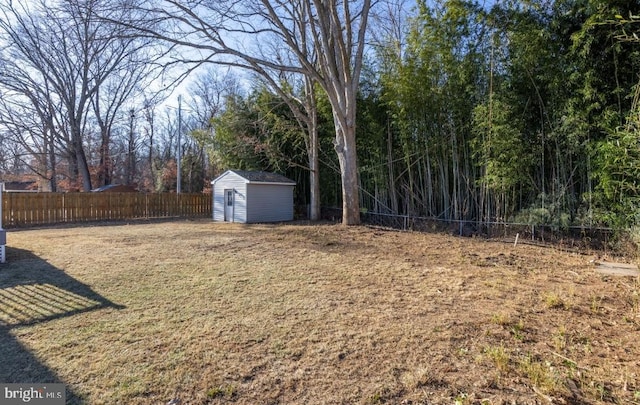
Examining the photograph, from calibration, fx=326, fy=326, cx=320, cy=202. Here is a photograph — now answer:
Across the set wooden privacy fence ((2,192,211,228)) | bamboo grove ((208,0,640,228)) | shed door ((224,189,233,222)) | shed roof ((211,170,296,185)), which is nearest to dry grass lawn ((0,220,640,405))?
bamboo grove ((208,0,640,228))

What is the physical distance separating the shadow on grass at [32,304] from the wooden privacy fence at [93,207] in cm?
629

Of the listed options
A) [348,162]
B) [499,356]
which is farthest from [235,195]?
[499,356]

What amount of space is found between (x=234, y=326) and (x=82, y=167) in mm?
16554

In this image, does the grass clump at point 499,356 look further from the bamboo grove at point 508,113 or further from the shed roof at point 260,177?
the shed roof at point 260,177

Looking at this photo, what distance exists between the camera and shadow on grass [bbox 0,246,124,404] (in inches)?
70.9

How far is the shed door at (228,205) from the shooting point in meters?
10.2

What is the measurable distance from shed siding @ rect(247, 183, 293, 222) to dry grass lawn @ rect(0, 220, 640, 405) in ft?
17.7

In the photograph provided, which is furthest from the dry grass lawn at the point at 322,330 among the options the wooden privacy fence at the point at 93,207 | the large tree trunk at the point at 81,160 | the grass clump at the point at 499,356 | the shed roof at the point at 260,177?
the large tree trunk at the point at 81,160

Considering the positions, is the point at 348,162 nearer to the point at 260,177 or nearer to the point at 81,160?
the point at 260,177

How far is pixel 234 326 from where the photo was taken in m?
2.38

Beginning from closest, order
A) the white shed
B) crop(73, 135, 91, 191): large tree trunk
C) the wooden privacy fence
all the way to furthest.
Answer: the wooden privacy fence
the white shed
crop(73, 135, 91, 191): large tree trunk

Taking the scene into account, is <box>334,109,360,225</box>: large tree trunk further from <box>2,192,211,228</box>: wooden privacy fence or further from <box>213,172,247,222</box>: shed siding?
<box>2,192,211,228</box>: wooden privacy fence

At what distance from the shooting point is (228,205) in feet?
33.8

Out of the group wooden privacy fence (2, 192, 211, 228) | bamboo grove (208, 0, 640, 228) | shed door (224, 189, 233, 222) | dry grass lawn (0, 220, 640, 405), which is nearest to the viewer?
dry grass lawn (0, 220, 640, 405)
